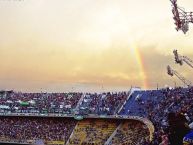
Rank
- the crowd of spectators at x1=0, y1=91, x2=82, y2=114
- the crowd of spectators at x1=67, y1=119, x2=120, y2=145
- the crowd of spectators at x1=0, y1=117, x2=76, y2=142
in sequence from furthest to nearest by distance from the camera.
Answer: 1. the crowd of spectators at x1=0, y1=91, x2=82, y2=114
2. the crowd of spectators at x1=0, y1=117, x2=76, y2=142
3. the crowd of spectators at x1=67, y1=119, x2=120, y2=145

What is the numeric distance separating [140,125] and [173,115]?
48585 mm

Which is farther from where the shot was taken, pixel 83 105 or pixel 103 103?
pixel 83 105

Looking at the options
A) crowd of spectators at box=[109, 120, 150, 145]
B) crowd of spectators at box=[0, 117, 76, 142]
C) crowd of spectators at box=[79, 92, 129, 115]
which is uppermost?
crowd of spectators at box=[79, 92, 129, 115]

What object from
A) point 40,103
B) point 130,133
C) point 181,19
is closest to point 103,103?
point 130,133

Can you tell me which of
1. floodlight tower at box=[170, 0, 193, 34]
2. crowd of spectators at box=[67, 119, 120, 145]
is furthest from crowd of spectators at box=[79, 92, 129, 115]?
floodlight tower at box=[170, 0, 193, 34]

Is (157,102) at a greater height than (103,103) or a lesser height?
lesser

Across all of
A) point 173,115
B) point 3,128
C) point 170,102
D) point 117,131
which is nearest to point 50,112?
point 3,128

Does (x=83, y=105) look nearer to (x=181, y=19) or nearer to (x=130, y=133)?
(x=130, y=133)

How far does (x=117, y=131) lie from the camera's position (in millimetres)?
63219

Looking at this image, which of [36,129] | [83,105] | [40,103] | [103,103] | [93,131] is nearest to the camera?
[93,131]

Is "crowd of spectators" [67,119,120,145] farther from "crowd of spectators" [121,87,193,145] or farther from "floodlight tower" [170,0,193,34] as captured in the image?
"floodlight tower" [170,0,193,34]

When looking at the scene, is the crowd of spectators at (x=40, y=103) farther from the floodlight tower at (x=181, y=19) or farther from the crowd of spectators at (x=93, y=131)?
the floodlight tower at (x=181, y=19)

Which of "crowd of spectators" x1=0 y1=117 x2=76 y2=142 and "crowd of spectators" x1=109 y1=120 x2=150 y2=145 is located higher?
"crowd of spectators" x1=0 y1=117 x2=76 y2=142

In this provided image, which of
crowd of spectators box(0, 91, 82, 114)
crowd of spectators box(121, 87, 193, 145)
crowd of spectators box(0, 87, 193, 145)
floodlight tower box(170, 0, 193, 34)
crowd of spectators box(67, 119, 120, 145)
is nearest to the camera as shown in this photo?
floodlight tower box(170, 0, 193, 34)
